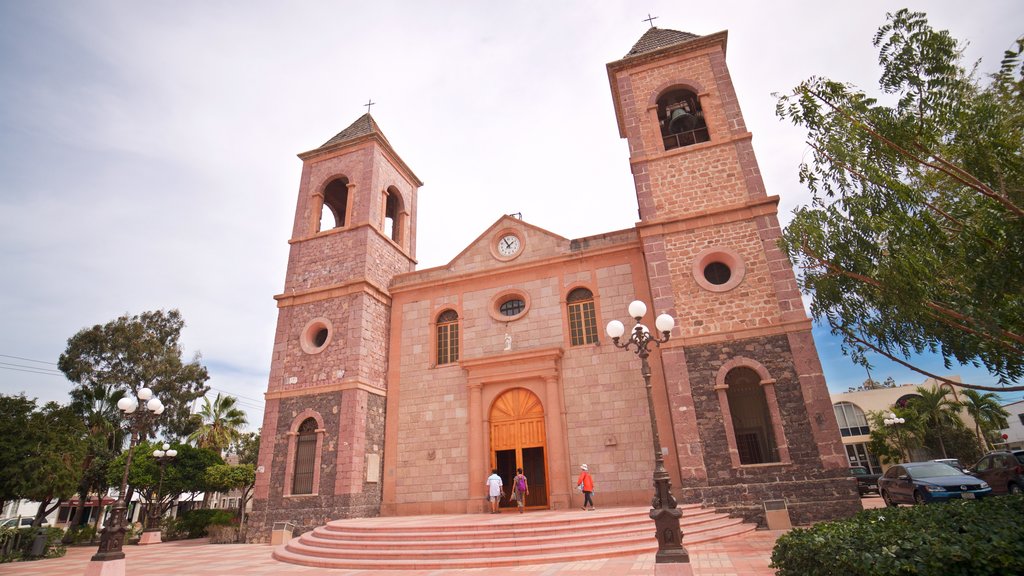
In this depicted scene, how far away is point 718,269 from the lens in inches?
601

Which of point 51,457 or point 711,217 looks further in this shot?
point 51,457

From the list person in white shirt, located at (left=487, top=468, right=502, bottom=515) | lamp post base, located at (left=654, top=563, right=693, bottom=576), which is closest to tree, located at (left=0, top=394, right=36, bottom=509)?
person in white shirt, located at (left=487, top=468, right=502, bottom=515)

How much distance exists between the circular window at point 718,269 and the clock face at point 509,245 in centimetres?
647

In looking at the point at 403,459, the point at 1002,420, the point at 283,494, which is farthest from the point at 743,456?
the point at 1002,420

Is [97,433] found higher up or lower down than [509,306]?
lower down

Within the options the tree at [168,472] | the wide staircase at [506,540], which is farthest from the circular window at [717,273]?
the tree at [168,472]

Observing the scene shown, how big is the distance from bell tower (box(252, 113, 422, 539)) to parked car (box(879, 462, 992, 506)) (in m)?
15.4

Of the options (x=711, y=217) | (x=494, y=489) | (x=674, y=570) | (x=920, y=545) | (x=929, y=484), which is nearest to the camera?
(x=920, y=545)

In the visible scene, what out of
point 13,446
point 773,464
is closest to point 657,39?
point 773,464

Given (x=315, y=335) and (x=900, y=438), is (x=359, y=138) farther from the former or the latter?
(x=900, y=438)

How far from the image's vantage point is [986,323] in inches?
260

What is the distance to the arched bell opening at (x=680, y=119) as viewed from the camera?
56.7ft

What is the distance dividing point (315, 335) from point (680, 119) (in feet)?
50.1

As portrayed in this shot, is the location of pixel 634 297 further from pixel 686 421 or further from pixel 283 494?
pixel 283 494
